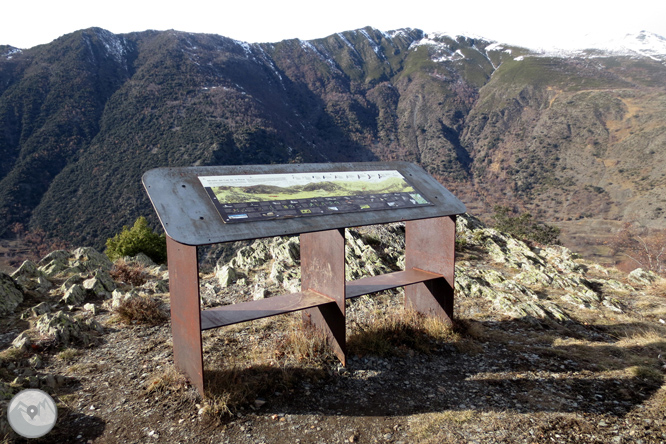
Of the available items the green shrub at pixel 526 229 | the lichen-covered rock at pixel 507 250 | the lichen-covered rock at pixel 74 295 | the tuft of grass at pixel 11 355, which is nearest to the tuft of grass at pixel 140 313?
the tuft of grass at pixel 11 355

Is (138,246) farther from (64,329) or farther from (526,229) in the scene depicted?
(526,229)

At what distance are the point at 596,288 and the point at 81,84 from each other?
84.1m

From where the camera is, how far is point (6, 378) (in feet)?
12.3

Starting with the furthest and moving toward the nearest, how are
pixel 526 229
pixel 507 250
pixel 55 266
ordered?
pixel 526 229
pixel 507 250
pixel 55 266

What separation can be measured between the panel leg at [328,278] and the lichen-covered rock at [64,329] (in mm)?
2837

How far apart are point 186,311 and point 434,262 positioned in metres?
3.13

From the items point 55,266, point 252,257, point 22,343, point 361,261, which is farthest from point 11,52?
point 22,343

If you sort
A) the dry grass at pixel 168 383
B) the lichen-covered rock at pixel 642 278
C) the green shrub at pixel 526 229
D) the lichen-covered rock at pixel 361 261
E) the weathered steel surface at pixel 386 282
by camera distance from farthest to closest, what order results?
the green shrub at pixel 526 229
the lichen-covered rock at pixel 642 278
the lichen-covered rock at pixel 361 261
the weathered steel surface at pixel 386 282
the dry grass at pixel 168 383

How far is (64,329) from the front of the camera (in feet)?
15.6

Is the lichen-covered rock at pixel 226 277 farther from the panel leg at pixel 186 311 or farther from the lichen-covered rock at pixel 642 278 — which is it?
the lichen-covered rock at pixel 642 278

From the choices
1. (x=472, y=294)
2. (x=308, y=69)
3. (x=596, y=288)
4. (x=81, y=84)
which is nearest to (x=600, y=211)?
(x=596, y=288)

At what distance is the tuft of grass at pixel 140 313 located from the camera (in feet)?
17.7

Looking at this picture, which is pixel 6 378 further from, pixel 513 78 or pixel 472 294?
pixel 513 78

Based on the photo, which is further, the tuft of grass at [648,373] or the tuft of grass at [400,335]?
the tuft of grass at [400,335]
